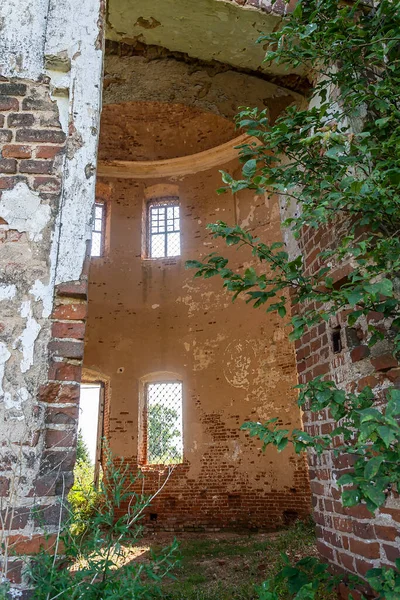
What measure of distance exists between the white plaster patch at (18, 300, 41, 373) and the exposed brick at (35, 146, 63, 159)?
34.9 inches

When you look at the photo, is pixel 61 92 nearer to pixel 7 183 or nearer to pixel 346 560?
pixel 7 183

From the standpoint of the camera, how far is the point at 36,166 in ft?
8.57

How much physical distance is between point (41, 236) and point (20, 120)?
29.5 inches

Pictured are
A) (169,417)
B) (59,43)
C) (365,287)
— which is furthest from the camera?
(169,417)

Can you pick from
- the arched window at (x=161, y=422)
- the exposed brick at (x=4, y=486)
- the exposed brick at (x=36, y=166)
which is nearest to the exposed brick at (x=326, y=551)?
the exposed brick at (x=4, y=486)

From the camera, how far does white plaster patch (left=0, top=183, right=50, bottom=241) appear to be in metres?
2.50

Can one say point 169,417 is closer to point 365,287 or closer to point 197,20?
point 197,20

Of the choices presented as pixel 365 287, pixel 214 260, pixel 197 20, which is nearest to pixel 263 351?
pixel 197 20

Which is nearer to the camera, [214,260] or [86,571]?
[86,571]

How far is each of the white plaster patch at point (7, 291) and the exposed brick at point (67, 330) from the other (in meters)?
0.28

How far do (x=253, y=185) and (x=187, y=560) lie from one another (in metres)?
5.01

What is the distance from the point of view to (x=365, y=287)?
1914mm

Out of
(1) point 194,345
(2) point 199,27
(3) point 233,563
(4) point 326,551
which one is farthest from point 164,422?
(2) point 199,27

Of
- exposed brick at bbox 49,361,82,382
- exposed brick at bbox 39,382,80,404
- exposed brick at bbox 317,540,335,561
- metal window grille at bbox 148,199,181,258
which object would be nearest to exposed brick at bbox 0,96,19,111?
exposed brick at bbox 49,361,82,382
